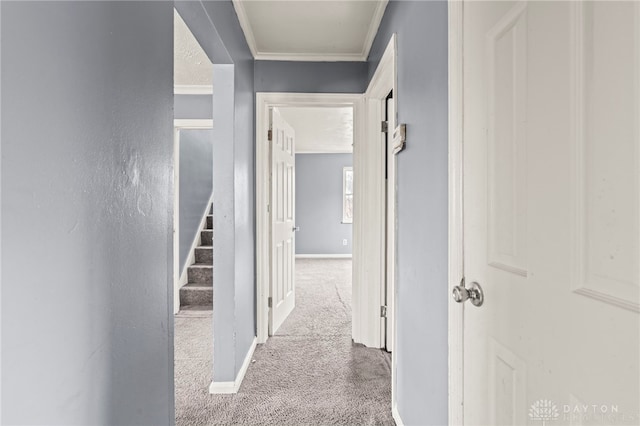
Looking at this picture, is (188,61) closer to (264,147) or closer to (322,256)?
(264,147)

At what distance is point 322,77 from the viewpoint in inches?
115

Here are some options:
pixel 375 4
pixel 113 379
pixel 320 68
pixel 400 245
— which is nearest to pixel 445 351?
pixel 400 245

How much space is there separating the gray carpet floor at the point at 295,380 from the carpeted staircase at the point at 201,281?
0.30 meters

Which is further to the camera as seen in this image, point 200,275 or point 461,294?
point 200,275

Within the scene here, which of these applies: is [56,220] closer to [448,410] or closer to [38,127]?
[38,127]

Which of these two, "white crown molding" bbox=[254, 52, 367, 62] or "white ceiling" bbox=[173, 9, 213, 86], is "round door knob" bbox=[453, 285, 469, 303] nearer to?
"white ceiling" bbox=[173, 9, 213, 86]

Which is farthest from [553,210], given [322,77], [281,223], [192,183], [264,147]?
[192,183]

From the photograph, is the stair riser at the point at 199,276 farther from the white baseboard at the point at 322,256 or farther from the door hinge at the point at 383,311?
the white baseboard at the point at 322,256

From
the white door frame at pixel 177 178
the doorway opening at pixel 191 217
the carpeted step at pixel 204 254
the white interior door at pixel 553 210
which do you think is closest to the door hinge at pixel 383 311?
the doorway opening at pixel 191 217

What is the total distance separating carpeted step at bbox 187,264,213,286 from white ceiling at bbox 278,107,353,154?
2139 mm

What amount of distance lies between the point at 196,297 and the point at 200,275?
1.06 feet

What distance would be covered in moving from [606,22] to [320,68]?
8.42ft

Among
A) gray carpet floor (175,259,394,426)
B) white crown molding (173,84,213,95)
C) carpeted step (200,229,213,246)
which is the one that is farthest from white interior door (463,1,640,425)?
carpeted step (200,229,213,246)

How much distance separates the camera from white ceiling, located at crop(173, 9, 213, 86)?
2488 millimetres
